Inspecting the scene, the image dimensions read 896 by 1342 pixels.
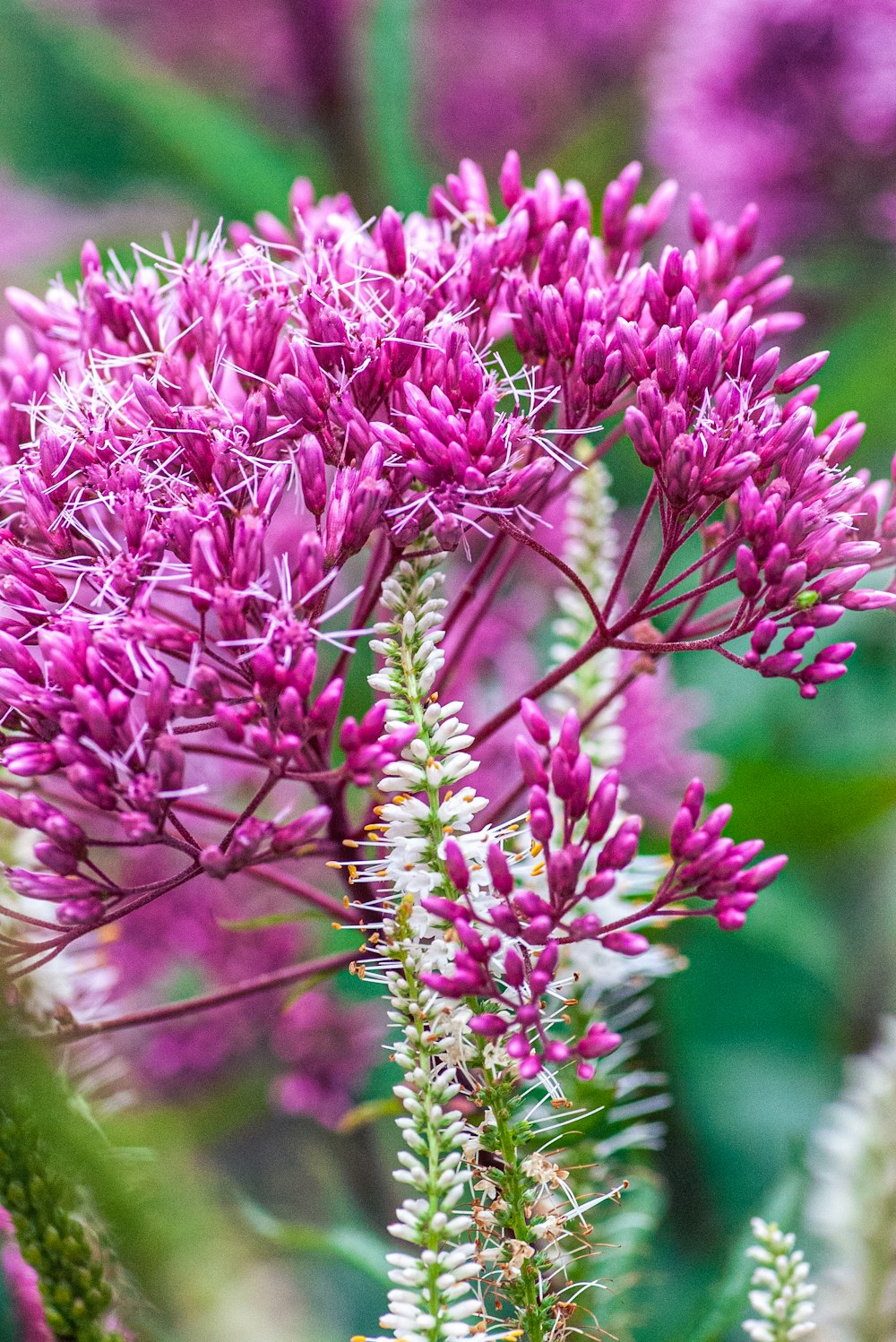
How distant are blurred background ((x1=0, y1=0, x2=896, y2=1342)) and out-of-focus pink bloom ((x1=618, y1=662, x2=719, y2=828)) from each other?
3cm

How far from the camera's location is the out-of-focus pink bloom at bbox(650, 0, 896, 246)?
131 centimetres

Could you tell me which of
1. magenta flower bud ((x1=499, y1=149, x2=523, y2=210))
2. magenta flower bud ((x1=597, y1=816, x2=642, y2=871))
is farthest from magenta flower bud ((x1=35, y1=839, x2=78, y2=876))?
magenta flower bud ((x1=499, y1=149, x2=523, y2=210))

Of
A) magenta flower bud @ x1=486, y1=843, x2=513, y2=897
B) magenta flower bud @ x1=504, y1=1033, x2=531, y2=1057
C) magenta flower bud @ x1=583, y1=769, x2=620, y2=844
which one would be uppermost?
magenta flower bud @ x1=583, y1=769, x2=620, y2=844

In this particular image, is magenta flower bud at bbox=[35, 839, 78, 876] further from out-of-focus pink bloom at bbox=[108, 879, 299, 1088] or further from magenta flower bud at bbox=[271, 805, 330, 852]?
out-of-focus pink bloom at bbox=[108, 879, 299, 1088]

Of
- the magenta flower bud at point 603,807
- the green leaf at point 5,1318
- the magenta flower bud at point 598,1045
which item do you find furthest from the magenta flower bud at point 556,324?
the green leaf at point 5,1318

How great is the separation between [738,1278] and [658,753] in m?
Answer: 0.41

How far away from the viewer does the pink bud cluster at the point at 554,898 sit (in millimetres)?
456

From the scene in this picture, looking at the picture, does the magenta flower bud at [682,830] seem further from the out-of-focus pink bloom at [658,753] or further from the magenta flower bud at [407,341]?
the out-of-focus pink bloom at [658,753]

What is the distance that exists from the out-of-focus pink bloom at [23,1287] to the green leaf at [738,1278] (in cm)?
33

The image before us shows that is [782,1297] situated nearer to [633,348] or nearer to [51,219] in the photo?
[633,348]

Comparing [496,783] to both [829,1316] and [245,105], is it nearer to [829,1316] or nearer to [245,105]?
[829,1316]

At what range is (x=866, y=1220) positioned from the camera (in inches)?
28.7

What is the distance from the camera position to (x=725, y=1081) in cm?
113

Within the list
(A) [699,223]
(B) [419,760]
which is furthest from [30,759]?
(A) [699,223]
